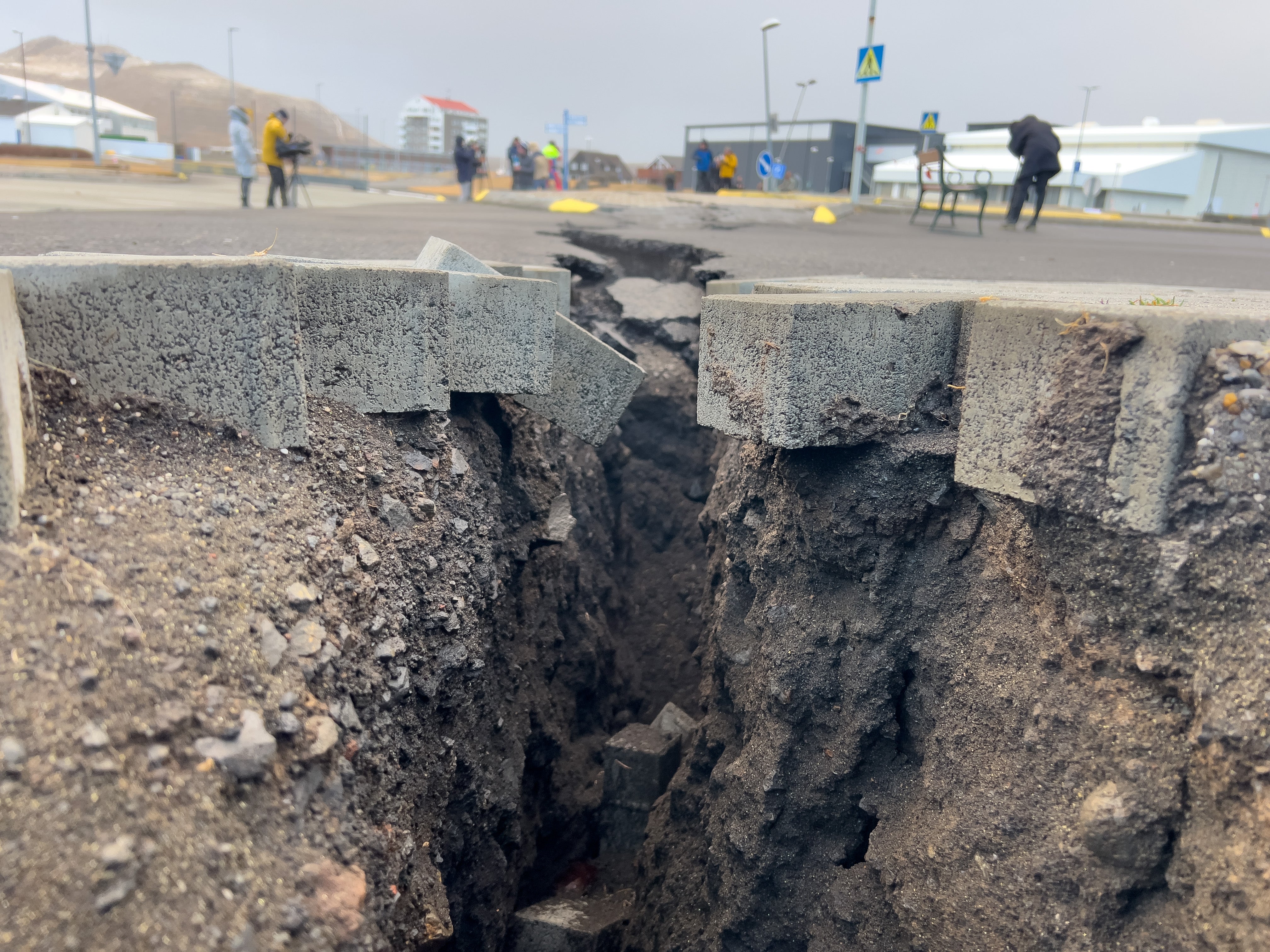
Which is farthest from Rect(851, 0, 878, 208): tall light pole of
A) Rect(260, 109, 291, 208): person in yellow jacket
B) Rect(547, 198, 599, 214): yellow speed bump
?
Rect(260, 109, 291, 208): person in yellow jacket

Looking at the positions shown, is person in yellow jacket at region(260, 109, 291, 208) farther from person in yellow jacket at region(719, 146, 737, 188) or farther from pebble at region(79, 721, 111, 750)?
pebble at region(79, 721, 111, 750)

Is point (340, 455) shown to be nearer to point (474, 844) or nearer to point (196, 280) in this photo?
point (196, 280)

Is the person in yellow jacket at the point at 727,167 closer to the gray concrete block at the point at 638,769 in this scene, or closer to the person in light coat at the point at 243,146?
the person in light coat at the point at 243,146

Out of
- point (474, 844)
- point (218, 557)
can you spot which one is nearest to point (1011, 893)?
point (474, 844)

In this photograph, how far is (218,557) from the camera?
2.04 metres

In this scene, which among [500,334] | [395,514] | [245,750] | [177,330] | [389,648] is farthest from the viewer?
[500,334]

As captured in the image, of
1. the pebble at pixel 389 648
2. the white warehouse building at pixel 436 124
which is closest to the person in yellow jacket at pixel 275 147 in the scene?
the pebble at pixel 389 648

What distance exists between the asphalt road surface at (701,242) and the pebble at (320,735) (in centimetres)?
331

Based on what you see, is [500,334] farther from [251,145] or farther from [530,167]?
[530,167]

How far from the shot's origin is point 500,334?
9.75ft

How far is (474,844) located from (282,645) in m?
1.43

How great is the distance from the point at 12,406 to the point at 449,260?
160 cm

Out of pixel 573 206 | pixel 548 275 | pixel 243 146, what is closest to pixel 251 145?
pixel 243 146

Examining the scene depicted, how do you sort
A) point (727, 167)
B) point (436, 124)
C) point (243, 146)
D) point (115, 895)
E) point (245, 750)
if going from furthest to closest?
1. point (436, 124)
2. point (727, 167)
3. point (243, 146)
4. point (245, 750)
5. point (115, 895)
